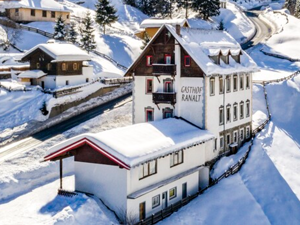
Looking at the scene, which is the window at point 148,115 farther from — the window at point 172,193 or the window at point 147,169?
the window at point 147,169

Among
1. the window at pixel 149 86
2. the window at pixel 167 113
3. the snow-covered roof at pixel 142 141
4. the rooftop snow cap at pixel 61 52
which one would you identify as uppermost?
the rooftop snow cap at pixel 61 52

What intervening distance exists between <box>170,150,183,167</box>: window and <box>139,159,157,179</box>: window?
8.91ft

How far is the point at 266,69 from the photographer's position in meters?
83.6

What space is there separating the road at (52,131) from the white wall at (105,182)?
13.4 meters

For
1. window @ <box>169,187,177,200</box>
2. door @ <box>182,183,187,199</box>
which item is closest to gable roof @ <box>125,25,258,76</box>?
door @ <box>182,183,187,199</box>

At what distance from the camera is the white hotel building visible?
3278 centimetres

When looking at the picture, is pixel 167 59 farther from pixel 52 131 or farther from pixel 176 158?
pixel 52 131

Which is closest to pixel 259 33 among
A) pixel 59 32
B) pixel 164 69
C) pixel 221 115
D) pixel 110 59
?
pixel 110 59

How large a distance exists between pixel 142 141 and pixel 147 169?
7.29 ft

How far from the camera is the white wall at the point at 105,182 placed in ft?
106

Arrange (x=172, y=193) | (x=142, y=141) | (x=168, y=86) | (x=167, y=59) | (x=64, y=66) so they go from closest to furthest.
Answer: (x=142, y=141)
(x=172, y=193)
(x=167, y=59)
(x=168, y=86)
(x=64, y=66)

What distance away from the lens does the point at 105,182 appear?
3306 cm

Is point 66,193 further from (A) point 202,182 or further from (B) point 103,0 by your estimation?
(B) point 103,0

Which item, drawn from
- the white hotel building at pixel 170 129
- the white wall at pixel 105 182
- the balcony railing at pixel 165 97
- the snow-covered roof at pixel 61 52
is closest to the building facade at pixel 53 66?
the snow-covered roof at pixel 61 52
